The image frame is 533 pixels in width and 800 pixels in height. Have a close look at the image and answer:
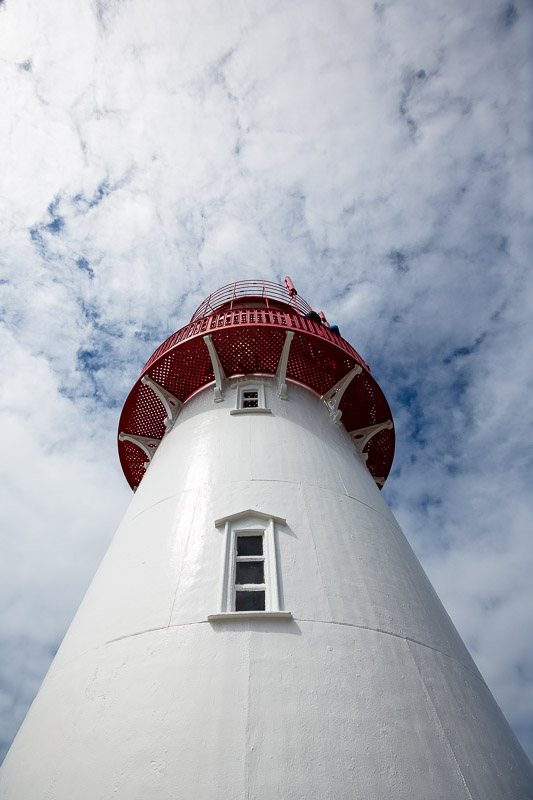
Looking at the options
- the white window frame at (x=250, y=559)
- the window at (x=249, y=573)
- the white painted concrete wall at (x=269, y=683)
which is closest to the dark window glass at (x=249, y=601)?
the window at (x=249, y=573)

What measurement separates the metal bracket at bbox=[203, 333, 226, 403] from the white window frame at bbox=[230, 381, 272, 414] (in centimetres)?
39

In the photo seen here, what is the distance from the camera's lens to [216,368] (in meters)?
10.2

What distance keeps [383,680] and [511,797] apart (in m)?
1.35

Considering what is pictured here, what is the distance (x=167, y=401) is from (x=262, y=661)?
7270 millimetres

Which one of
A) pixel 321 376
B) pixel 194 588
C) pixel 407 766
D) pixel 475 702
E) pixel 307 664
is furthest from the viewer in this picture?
pixel 321 376

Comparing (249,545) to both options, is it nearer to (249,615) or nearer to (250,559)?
(250,559)

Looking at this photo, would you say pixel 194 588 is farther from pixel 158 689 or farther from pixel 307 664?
pixel 307 664

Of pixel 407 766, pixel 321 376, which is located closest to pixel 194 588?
pixel 407 766

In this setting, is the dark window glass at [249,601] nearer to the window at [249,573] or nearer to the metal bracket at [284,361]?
the window at [249,573]

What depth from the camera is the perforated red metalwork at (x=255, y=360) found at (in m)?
10.6

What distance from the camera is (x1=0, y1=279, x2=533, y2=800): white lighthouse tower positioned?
12.4ft

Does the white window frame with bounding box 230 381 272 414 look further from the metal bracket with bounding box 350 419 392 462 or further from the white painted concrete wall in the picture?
the metal bracket with bounding box 350 419 392 462

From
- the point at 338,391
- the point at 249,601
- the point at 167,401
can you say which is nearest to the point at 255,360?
the point at 338,391

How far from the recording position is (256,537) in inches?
244
